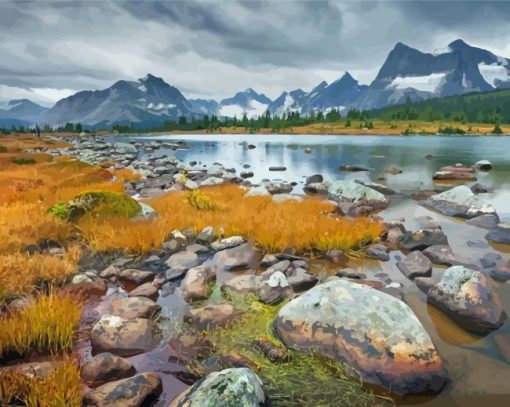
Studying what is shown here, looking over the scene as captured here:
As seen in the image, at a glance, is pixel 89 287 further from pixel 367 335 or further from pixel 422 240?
pixel 422 240

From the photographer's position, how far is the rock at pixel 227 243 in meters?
10.3

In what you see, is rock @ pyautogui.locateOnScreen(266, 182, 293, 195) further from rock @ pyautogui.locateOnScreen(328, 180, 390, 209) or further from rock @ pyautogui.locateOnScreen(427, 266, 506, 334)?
rock @ pyautogui.locateOnScreen(427, 266, 506, 334)

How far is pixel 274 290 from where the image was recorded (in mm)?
7270

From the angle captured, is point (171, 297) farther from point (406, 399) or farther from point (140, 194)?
point (140, 194)

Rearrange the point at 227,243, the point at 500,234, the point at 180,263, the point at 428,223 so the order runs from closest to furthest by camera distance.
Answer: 1. the point at 180,263
2. the point at 227,243
3. the point at 500,234
4. the point at 428,223

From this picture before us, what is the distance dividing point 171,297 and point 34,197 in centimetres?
1149

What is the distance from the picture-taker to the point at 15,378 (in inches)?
172

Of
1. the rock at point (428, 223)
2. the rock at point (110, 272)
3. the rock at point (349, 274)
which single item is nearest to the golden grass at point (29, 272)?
the rock at point (110, 272)

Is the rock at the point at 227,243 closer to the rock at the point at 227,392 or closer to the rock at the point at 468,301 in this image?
the rock at the point at 468,301

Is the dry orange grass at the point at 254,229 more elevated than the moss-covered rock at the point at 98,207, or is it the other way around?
the moss-covered rock at the point at 98,207

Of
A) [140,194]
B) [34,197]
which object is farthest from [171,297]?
[140,194]

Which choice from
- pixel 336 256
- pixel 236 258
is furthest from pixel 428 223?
pixel 236 258

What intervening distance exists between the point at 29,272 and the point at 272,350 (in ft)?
16.6

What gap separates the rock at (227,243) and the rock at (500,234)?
7.47m
